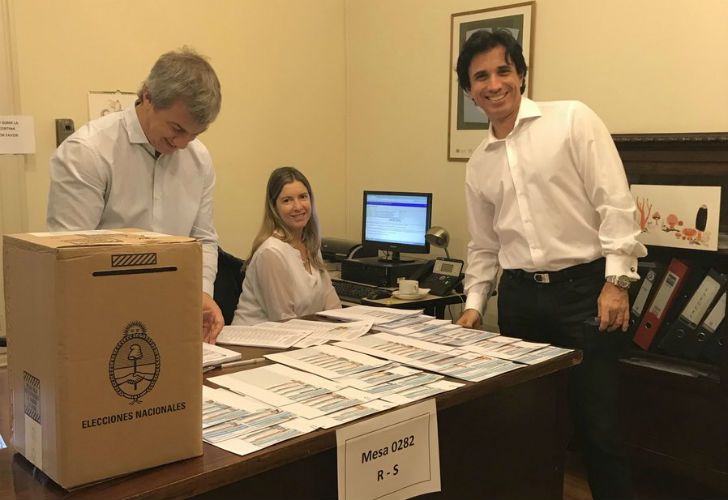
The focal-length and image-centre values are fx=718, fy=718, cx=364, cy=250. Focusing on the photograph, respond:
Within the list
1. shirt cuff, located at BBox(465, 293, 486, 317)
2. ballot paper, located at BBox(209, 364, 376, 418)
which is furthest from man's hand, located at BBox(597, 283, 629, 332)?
ballot paper, located at BBox(209, 364, 376, 418)

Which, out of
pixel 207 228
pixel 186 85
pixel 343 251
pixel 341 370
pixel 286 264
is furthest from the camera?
pixel 343 251

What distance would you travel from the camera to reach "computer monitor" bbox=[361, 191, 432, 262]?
3.48m

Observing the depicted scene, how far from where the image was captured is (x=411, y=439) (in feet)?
4.44

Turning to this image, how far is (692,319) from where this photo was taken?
2.62 m

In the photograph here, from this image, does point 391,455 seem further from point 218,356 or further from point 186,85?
point 186,85

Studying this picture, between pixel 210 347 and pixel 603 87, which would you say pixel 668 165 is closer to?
pixel 603 87

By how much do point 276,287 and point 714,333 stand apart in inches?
62.1

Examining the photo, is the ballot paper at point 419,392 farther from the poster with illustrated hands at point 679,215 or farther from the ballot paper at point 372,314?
the poster with illustrated hands at point 679,215

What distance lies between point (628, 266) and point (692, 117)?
1021 millimetres

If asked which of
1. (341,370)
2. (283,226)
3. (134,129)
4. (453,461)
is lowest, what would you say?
(453,461)

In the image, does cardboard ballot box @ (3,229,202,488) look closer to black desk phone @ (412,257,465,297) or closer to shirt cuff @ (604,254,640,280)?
shirt cuff @ (604,254,640,280)

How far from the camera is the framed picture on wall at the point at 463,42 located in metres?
3.20

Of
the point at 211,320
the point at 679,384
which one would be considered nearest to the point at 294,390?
the point at 211,320

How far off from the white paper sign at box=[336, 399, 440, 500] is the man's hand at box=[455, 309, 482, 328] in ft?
2.37
